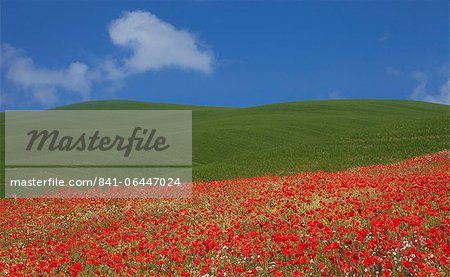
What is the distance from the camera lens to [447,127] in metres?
49.3

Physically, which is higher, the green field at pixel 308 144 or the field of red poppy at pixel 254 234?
the green field at pixel 308 144

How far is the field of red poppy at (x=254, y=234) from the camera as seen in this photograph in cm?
769

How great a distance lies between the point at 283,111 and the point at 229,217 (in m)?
89.7

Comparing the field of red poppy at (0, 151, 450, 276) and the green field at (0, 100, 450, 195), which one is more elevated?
the green field at (0, 100, 450, 195)

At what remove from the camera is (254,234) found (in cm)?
952

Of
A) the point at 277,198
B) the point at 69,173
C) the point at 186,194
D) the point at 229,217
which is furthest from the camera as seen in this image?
the point at 69,173

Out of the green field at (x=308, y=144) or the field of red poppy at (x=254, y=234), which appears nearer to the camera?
the field of red poppy at (x=254, y=234)

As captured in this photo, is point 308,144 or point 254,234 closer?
point 254,234

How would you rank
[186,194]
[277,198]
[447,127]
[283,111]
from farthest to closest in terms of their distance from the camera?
[283,111] → [447,127] → [186,194] → [277,198]

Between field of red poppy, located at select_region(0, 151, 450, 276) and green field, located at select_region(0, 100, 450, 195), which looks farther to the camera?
green field, located at select_region(0, 100, 450, 195)

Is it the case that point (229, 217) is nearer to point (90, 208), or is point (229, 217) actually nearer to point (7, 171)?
point (90, 208)

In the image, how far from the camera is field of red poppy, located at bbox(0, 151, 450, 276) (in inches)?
303

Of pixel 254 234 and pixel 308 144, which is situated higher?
pixel 308 144

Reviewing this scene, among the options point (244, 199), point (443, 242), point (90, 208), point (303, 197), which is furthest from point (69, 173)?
point (443, 242)
